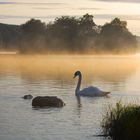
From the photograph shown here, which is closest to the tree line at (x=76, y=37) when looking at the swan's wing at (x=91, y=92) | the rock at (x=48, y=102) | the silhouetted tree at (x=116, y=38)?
the silhouetted tree at (x=116, y=38)

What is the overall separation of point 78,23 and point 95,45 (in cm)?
935

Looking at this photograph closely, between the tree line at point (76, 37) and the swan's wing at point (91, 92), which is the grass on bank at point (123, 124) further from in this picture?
the tree line at point (76, 37)

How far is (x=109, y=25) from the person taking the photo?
150 meters

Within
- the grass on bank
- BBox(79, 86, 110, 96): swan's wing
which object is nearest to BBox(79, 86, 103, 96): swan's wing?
BBox(79, 86, 110, 96): swan's wing

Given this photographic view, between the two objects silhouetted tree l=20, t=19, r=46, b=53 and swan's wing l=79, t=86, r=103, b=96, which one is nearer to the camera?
swan's wing l=79, t=86, r=103, b=96

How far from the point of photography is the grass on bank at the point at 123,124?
18578mm

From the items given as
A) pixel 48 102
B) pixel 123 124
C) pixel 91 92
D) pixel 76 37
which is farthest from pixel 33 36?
pixel 123 124

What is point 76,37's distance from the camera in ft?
474

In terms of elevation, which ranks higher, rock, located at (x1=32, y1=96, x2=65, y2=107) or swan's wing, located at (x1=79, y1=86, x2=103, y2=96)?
rock, located at (x1=32, y1=96, x2=65, y2=107)

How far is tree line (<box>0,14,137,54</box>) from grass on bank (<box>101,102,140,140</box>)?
119m

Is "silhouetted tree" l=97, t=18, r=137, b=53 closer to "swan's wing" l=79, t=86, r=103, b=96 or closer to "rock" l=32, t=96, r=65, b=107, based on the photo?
"swan's wing" l=79, t=86, r=103, b=96

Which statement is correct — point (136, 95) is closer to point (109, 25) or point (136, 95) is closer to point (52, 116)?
point (52, 116)

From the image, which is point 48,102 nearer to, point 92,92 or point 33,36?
point 92,92

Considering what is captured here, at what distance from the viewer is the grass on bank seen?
18.6 m
